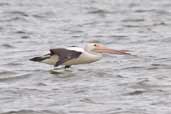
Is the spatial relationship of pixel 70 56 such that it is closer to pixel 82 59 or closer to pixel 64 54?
pixel 64 54

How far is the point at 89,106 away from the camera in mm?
10859

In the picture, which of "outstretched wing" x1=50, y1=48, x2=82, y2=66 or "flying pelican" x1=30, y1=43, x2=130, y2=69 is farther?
"flying pelican" x1=30, y1=43, x2=130, y2=69

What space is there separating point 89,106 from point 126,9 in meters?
13.8

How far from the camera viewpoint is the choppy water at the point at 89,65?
1104cm

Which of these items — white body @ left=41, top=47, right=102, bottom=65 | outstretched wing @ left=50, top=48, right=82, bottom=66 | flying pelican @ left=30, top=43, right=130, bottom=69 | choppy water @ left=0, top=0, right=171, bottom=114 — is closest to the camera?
choppy water @ left=0, top=0, right=171, bottom=114

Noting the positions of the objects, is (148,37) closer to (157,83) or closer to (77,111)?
(157,83)

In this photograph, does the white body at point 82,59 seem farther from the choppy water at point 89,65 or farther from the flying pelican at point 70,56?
the choppy water at point 89,65

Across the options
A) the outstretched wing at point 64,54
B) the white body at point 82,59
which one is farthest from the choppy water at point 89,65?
the outstretched wing at point 64,54

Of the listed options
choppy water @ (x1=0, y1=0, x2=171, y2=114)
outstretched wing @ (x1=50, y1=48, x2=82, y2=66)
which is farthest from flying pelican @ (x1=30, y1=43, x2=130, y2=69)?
choppy water @ (x1=0, y1=0, x2=171, y2=114)

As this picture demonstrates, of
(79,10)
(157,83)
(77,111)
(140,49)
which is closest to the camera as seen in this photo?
(77,111)

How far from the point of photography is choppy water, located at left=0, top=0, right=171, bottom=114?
36.2ft

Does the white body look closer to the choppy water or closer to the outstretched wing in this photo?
the outstretched wing

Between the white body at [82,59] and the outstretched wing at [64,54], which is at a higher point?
the outstretched wing at [64,54]

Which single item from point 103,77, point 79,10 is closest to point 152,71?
point 103,77
